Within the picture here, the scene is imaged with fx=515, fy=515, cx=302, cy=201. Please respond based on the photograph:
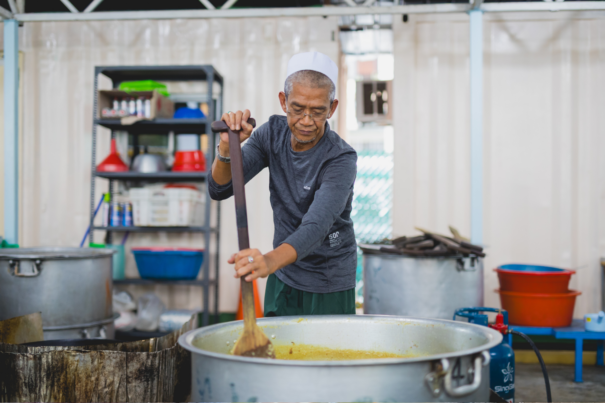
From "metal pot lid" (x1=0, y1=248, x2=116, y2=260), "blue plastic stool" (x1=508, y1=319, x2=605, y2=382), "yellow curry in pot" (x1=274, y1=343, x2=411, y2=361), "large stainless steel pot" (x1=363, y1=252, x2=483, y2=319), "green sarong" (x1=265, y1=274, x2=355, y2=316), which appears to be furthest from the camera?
"blue plastic stool" (x1=508, y1=319, x2=605, y2=382)

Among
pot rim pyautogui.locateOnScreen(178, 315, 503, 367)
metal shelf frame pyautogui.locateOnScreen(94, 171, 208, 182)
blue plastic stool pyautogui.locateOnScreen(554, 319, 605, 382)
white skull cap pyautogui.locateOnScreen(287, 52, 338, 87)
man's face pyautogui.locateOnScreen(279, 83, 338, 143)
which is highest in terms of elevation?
white skull cap pyautogui.locateOnScreen(287, 52, 338, 87)

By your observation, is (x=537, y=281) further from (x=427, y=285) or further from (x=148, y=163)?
(x=148, y=163)

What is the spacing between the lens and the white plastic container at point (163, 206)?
4387mm

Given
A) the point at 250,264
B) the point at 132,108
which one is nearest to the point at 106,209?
the point at 132,108

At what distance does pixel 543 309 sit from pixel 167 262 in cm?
295

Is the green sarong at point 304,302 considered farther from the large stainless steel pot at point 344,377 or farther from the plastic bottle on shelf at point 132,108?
the plastic bottle on shelf at point 132,108

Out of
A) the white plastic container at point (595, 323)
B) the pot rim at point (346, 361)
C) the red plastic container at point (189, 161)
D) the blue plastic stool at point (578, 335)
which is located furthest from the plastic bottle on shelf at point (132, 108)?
the white plastic container at point (595, 323)

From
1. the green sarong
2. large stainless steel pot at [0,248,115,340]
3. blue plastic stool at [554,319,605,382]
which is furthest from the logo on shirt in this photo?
blue plastic stool at [554,319,605,382]

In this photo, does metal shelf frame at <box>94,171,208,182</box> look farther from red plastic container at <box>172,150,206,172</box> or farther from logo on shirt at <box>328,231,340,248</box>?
logo on shirt at <box>328,231,340,248</box>

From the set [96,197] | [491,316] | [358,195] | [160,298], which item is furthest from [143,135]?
[491,316]

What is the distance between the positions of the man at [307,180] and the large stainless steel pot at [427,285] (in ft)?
→ 4.81

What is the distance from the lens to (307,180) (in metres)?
1.67

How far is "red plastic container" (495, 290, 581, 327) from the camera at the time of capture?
3.68m

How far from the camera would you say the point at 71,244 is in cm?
483
